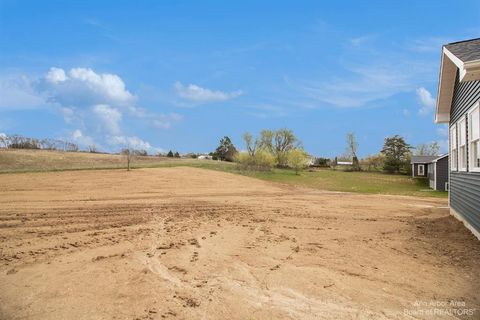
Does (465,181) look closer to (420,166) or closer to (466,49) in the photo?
(466,49)

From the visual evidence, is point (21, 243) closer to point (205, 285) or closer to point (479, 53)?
point (205, 285)

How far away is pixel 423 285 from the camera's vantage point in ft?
19.5

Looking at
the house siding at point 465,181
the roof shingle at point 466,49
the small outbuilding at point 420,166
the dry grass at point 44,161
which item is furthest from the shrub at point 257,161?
the roof shingle at point 466,49

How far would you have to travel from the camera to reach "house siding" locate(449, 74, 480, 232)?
382 inches

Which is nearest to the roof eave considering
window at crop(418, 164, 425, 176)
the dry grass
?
the dry grass

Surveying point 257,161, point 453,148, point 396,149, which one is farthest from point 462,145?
point 396,149

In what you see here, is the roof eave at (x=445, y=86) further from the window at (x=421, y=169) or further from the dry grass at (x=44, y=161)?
the window at (x=421, y=169)

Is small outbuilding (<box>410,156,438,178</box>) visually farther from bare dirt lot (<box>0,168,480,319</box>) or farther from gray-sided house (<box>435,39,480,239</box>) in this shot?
bare dirt lot (<box>0,168,480,319</box>)

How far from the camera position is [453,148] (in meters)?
13.7

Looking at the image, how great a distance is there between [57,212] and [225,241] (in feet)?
24.0

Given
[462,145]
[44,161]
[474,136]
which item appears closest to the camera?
[474,136]

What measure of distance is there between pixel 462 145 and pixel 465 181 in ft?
3.92

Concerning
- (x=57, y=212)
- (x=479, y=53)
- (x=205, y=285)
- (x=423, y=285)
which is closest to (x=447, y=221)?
(x=479, y=53)

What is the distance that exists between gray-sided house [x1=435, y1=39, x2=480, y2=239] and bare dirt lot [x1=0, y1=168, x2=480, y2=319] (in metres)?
0.96
